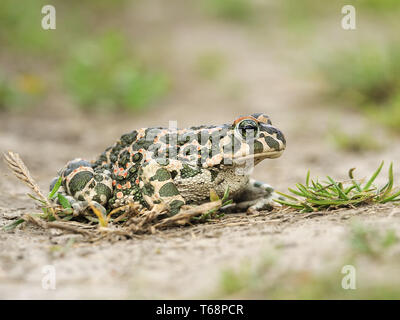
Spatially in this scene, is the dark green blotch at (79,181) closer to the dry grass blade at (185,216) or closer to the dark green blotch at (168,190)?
the dark green blotch at (168,190)

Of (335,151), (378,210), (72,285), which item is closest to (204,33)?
(335,151)

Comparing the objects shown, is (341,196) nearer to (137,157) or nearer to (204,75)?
(137,157)

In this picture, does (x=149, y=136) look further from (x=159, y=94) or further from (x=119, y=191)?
(x=159, y=94)

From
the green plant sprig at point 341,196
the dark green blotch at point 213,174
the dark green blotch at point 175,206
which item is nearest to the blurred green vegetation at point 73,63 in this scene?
the dark green blotch at point 213,174

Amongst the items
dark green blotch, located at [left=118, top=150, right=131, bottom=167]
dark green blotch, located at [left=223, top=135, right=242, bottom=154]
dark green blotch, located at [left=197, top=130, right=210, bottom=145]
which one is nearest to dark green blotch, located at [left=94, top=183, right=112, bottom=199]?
dark green blotch, located at [left=118, top=150, right=131, bottom=167]
